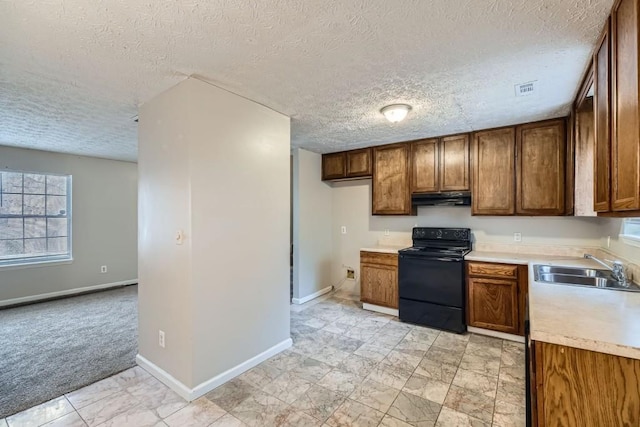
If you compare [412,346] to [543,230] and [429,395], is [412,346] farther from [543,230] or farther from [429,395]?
[543,230]

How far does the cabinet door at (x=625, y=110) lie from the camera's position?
116 cm

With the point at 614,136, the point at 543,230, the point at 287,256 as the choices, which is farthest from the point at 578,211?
the point at 287,256

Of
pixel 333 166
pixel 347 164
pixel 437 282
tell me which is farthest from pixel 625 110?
pixel 333 166

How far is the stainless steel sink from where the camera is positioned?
2.13 m

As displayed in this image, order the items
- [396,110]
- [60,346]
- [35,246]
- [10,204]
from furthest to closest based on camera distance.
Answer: [35,246], [10,204], [60,346], [396,110]

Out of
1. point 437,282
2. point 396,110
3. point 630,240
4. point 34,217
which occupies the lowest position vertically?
point 437,282

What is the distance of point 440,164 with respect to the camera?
3.70 m

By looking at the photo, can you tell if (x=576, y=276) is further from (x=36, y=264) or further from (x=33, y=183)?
(x=33, y=183)

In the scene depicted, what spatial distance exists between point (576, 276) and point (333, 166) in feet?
10.3

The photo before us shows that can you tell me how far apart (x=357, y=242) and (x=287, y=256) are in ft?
6.73

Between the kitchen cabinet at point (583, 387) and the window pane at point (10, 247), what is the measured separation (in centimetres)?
626

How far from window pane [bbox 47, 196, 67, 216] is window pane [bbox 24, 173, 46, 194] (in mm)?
173

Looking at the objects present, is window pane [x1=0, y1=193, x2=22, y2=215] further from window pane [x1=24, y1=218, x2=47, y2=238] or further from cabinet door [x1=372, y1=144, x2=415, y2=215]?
cabinet door [x1=372, y1=144, x2=415, y2=215]

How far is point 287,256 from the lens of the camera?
2.97 m
